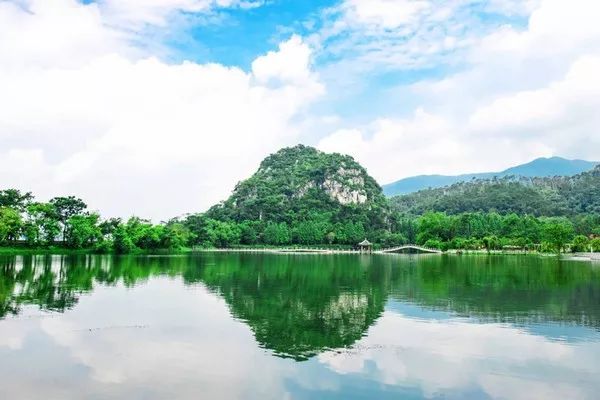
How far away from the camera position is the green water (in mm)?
12320

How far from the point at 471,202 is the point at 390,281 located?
162778mm

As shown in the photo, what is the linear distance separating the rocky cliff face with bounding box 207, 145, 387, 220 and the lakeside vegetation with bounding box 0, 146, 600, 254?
338mm

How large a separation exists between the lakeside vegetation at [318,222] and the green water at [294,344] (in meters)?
47.4

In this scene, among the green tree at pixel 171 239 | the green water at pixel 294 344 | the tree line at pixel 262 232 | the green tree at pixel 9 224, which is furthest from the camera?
the green tree at pixel 171 239

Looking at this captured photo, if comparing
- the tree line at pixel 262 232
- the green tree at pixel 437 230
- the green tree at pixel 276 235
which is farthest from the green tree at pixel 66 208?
the green tree at pixel 437 230

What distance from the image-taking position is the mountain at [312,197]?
491ft

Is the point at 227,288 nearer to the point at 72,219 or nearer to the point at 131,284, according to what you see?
the point at 131,284

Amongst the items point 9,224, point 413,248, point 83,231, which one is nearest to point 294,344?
point 9,224

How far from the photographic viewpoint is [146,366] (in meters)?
13.9

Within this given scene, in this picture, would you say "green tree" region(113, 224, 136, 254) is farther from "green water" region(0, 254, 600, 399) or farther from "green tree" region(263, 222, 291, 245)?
"green tree" region(263, 222, 291, 245)

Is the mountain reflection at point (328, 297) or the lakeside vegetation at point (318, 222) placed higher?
the lakeside vegetation at point (318, 222)

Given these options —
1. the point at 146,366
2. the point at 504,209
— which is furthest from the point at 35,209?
the point at 504,209

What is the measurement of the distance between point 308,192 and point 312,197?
472 cm

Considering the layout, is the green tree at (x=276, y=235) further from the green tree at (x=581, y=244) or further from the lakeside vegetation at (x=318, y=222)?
the green tree at (x=581, y=244)
